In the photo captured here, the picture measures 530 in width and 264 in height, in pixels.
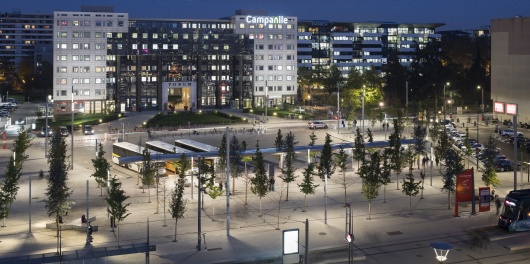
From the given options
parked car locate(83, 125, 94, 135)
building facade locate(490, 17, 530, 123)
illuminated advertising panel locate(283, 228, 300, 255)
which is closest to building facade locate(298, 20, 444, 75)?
building facade locate(490, 17, 530, 123)

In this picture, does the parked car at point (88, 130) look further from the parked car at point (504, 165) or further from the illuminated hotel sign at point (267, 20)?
the parked car at point (504, 165)

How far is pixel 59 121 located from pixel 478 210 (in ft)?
259

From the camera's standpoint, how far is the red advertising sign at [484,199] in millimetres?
42062

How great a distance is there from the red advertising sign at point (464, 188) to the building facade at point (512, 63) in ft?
197

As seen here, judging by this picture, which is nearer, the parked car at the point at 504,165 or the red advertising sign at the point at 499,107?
the parked car at the point at 504,165

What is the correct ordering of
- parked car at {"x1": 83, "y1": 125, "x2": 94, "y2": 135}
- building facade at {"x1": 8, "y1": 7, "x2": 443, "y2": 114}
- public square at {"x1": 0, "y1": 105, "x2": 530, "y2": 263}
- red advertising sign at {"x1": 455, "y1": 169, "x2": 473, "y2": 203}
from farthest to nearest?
building facade at {"x1": 8, "y1": 7, "x2": 443, "y2": 114} → parked car at {"x1": 83, "y1": 125, "x2": 94, "y2": 135} → red advertising sign at {"x1": 455, "y1": 169, "x2": 473, "y2": 203} → public square at {"x1": 0, "y1": 105, "x2": 530, "y2": 263}

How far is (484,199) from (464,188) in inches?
72.7

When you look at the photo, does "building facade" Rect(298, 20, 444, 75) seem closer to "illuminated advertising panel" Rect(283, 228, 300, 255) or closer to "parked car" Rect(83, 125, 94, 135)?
"parked car" Rect(83, 125, 94, 135)

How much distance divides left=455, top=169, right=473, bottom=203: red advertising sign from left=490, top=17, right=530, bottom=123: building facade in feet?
197

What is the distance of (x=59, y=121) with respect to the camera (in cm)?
10462

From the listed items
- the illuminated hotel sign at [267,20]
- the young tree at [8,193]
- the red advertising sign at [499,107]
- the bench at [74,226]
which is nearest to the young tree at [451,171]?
the bench at [74,226]

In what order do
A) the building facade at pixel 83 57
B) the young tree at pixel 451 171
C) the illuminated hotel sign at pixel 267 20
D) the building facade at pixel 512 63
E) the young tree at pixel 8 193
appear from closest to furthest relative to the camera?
the young tree at pixel 8 193 → the young tree at pixel 451 171 → the building facade at pixel 512 63 → the building facade at pixel 83 57 → the illuminated hotel sign at pixel 267 20

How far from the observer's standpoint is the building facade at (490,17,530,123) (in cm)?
9531

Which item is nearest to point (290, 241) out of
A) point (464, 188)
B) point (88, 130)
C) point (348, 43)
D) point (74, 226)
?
point (74, 226)
